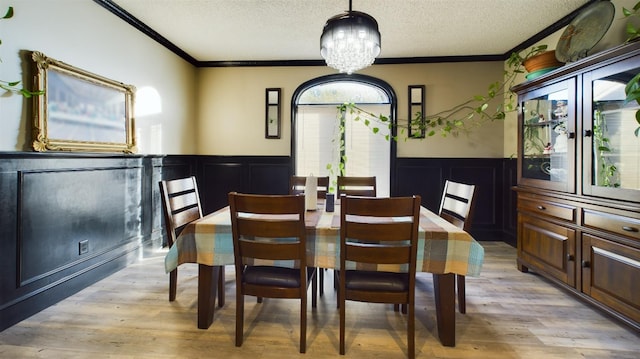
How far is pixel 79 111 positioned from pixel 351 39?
2.25 metres

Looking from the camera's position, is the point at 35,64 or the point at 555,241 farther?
the point at 555,241

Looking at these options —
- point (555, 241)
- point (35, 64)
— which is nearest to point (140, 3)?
point (35, 64)

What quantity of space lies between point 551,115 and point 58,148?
4.01m

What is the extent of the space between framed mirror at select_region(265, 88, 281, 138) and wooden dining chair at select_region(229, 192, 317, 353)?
110 inches

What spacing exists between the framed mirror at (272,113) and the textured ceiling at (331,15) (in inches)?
20.7

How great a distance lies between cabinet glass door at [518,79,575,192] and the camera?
2.43m

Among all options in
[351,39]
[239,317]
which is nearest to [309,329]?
[239,317]

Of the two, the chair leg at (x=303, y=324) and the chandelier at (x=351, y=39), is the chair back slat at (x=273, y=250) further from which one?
the chandelier at (x=351, y=39)

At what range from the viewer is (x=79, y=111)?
2541 millimetres

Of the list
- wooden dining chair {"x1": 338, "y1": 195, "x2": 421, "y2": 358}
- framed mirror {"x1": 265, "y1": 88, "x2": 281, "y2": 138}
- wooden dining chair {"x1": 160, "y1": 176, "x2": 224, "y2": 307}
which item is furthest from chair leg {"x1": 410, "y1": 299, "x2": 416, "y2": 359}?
framed mirror {"x1": 265, "y1": 88, "x2": 281, "y2": 138}

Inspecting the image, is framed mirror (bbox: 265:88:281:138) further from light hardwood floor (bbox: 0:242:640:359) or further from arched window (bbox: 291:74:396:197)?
light hardwood floor (bbox: 0:242:640:359)

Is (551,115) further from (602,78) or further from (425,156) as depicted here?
(425,156)

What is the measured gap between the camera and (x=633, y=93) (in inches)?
60.0

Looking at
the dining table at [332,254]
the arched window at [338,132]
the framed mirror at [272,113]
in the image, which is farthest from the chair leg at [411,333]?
the framed mirror at [272,113]
